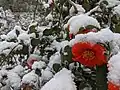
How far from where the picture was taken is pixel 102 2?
6.38ft

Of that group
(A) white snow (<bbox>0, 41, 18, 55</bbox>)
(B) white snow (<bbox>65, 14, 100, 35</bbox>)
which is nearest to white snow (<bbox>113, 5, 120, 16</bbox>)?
(B) white snow (<bbox>65, 14, 100, 35</bbox>)

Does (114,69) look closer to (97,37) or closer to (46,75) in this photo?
(97,37)

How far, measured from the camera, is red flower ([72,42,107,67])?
1.35 m

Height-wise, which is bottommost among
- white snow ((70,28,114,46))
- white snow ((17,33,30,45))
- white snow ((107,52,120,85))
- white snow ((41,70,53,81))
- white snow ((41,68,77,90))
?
white snow ((41,70,53,81))

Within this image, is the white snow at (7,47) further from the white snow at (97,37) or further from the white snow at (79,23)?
the white snow at (97,37)

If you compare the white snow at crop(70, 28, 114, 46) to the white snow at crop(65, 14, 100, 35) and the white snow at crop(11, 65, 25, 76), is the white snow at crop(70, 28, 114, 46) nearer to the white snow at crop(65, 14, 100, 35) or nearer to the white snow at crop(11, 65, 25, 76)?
the white snow at crop(65, 14, 100, 35)

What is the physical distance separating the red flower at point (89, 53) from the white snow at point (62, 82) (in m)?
0.12

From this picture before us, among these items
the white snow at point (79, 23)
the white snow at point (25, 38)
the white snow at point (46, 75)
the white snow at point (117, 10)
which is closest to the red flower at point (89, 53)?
the white snow at point (79, 23)

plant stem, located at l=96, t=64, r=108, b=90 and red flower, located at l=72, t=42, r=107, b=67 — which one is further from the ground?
red flower, located at l=72, t=42, r=107, b=67

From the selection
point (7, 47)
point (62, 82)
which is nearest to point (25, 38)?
point (7, 47)

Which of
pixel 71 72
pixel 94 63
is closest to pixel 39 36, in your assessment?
pixel 71 72

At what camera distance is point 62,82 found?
4.77ft

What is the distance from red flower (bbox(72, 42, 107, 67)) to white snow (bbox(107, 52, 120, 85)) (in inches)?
2.7

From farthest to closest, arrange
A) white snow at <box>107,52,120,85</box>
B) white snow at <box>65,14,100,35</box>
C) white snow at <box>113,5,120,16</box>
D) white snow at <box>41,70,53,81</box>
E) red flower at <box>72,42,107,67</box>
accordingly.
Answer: white snow at <box>113,5,120,16</box>, white snow at <box>41,70,53,81</box>, white snow at <box>65,14,100,35</box>, red flower at <box>72,42,107,67</box>, white snow at <box>107,52,120,85</box>
